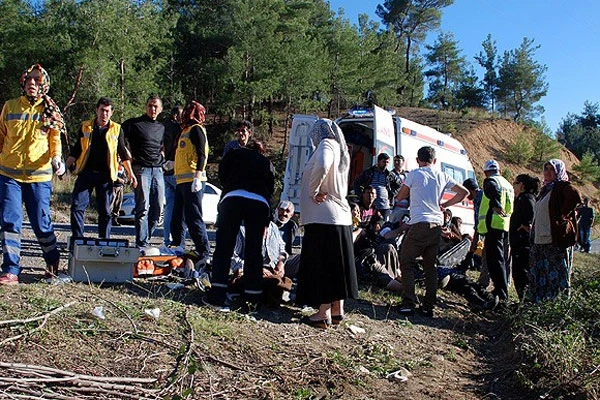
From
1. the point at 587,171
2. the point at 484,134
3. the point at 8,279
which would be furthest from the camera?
the point at 587,171

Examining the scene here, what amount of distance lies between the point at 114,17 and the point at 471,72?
36837 millimetres

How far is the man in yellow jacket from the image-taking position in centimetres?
531

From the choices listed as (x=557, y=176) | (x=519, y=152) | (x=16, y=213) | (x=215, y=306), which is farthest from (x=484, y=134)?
(x=16, y=213)

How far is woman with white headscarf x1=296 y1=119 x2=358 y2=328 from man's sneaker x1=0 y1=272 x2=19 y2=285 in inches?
95.2

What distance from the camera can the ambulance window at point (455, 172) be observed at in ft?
43.8

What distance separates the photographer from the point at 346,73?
134 feet

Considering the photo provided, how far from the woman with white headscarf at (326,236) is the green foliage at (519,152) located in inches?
1436

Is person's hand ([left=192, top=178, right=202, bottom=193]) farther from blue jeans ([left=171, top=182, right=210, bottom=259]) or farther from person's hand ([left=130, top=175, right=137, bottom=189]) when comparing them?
person's hand ([left=130, top=175, right=137, bottom=189])

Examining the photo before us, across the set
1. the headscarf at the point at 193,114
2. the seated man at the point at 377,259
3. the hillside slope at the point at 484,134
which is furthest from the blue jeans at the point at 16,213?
the hillside slope at the point at 484,134

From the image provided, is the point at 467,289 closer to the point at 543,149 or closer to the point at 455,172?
the point at 455,172

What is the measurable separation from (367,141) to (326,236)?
6.49 meters

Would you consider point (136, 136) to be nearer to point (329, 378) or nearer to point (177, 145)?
point (177, 145)

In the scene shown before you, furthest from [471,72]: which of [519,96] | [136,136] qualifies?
[136,136]

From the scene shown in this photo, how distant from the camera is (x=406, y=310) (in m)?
6.59
